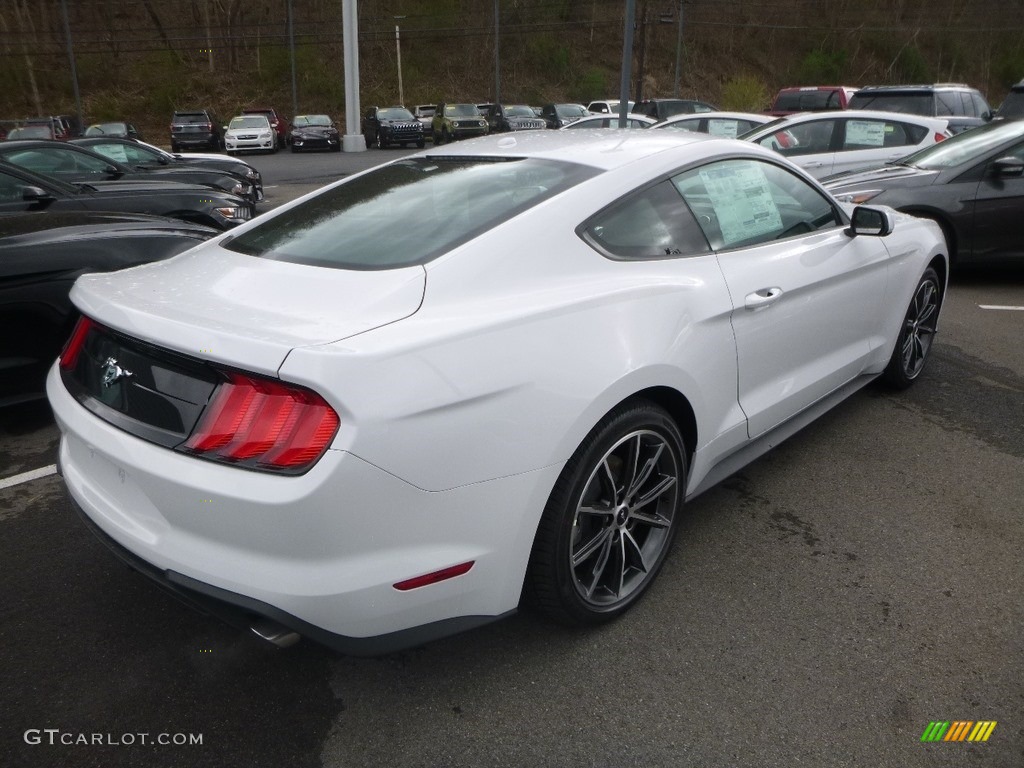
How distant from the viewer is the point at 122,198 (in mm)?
7191

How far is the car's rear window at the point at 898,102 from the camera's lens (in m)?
12.9

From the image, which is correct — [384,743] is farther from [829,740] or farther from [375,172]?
[375,172]

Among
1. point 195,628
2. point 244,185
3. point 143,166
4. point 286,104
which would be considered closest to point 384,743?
point 195,628

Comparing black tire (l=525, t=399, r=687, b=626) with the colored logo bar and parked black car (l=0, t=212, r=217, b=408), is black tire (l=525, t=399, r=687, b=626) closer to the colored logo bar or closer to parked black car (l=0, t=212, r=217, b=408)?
the colored logo bar

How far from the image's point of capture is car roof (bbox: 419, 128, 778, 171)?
299 centimetres

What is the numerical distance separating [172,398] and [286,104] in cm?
5536

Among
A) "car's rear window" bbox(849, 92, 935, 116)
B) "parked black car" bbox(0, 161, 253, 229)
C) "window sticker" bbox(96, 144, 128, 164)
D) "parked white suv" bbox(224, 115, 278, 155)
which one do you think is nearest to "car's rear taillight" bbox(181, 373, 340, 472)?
"parked black car" bbox(0, 161, 253, 229)

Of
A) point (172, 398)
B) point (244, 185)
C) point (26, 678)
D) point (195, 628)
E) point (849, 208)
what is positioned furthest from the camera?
point (244, 185)

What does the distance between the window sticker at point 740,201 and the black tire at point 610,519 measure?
914mm

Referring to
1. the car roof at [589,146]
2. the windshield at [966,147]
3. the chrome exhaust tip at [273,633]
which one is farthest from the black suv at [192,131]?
the chrome exhaust tip at [273,633]

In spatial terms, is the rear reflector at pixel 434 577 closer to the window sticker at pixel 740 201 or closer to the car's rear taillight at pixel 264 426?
the car's rear taillight at pixel 264 426

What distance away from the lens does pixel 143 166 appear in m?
11.5

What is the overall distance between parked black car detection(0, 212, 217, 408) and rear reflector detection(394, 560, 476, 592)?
2.95m

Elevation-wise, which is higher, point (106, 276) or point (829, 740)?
point (106, 276)
